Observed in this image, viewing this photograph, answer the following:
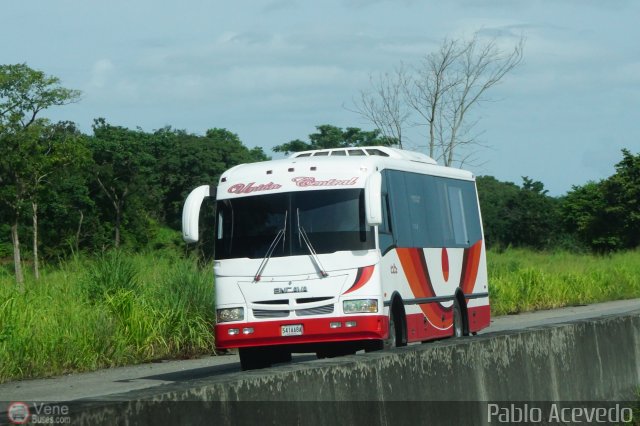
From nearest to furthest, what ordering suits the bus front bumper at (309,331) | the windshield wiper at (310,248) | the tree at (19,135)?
the bus front bumper at (309,331)
the windshield wiper at (310,248)
the tree at (19,135)

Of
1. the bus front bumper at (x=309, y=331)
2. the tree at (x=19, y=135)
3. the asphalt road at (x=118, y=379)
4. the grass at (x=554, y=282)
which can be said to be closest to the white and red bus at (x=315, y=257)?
the bus front bumper at (x=309, y=331)

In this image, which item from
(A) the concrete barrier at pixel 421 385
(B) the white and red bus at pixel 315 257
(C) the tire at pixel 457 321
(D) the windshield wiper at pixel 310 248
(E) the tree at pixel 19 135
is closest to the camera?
(A) the concrete barrier at pixel 421 385

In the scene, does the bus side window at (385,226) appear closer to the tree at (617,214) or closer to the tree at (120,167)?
the tree at (120,167)

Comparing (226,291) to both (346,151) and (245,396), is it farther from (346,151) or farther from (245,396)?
(245,396)

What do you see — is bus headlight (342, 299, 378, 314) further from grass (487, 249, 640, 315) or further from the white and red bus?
grass (487, 249, 640, 315)

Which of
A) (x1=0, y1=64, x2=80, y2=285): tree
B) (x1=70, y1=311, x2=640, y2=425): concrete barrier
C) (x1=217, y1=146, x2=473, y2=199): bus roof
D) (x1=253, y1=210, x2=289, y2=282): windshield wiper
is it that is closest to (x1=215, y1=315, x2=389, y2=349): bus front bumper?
(x1=253, y1=210, x2=289, y2=282): windshield wiper

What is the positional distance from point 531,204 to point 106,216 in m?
32.9

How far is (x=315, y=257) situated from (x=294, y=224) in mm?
561

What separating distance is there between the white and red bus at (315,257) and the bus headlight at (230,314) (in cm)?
1

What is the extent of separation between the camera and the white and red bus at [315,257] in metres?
15.1

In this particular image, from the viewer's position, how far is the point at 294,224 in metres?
15.7

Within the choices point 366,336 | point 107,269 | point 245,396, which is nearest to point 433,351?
point 245,396

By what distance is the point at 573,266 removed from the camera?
41.3 m

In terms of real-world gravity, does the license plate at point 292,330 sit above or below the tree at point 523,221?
below
